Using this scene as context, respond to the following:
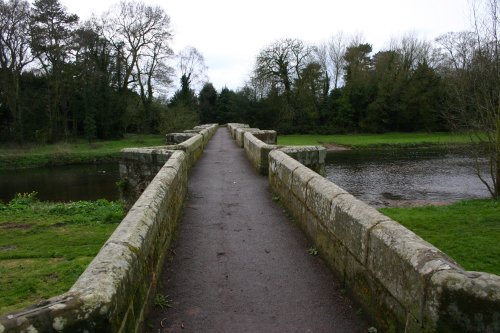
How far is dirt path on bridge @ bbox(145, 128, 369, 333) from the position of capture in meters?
3.45

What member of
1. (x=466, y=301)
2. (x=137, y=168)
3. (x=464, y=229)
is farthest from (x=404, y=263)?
(x=464, y=229)

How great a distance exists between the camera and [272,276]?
14.4ft

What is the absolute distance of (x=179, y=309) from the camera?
144 inches

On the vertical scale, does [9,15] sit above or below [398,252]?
above

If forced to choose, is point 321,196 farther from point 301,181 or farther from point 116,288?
point 116,288

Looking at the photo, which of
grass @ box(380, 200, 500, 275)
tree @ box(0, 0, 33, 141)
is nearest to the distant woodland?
tree @ box(0, 0, 33, 141)

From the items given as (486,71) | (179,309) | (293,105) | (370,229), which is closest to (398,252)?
(370,229)

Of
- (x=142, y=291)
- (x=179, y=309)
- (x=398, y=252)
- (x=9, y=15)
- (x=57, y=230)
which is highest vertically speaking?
(x=9, y=15)

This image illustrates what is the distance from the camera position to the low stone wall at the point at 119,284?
6.80 feet

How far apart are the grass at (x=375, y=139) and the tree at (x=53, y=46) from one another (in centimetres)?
2370

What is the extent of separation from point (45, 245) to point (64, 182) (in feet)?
59.4

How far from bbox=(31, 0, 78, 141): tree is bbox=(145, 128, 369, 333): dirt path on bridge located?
35470mm

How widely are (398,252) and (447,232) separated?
8606 millimetres

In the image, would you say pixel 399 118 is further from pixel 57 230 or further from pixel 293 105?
pixel 57 230
